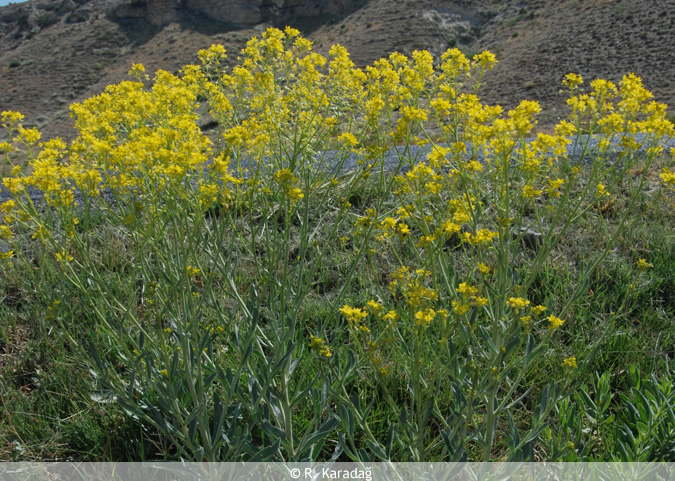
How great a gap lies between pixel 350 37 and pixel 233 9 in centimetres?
1390

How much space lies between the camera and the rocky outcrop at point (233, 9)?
44875mm

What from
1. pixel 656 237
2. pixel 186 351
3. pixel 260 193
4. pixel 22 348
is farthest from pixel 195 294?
pixel 656 237

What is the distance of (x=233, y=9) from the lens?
44938mm

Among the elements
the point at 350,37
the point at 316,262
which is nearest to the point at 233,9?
the point at 350,37

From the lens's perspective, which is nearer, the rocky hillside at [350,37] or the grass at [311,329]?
the grass at [311,329]

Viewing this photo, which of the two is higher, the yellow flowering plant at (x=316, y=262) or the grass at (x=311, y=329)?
the yellow flowering plant at (x=316, y=262)

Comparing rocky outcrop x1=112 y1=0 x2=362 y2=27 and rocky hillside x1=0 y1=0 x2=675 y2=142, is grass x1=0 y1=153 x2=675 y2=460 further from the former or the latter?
rocky outcrop x1=112 y1=0 x2=362 y2=27

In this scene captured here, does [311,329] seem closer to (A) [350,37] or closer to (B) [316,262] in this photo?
(B) [316,262]

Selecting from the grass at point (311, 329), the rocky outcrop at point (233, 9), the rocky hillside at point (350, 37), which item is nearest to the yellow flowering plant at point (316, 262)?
the grass at point (311, 329)

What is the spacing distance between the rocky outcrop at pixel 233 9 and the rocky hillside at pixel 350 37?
3.8 inches

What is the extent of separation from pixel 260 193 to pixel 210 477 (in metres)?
1.24

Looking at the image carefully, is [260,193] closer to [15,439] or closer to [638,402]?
[15,439]

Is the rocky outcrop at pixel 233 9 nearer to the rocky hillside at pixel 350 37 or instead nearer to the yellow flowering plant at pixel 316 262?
the rocky hillside at pixel 350 37

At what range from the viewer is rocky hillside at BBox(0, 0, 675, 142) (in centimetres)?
2678
